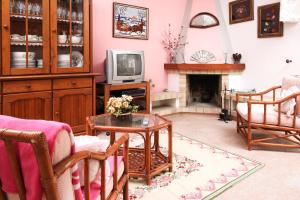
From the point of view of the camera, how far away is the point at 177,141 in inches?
133

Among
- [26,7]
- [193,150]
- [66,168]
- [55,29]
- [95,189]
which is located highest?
[26,7]

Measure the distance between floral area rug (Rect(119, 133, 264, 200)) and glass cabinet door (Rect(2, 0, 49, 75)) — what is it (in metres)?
1.50

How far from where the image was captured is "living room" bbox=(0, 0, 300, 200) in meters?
1.11

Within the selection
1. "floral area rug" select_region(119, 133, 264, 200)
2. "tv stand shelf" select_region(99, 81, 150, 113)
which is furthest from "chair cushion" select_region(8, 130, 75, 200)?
"tv stand shelf" select_region(99, 81, 150, 113)

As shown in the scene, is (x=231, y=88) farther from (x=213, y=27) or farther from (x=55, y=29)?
(x=55, y=29)

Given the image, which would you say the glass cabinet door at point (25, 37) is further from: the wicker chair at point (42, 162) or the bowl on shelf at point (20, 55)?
the wicker chair at point (42, 162)

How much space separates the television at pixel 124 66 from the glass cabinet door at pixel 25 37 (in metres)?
0.93

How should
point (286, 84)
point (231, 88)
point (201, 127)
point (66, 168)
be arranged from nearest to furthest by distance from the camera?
point (66, 168)
point (286, 84)
point (201, 127)
point (231, 88)

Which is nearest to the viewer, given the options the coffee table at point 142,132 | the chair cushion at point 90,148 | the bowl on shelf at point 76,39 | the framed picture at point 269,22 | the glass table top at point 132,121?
the chair cushion at point 90,148

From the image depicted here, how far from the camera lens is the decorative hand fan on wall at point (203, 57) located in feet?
16.9

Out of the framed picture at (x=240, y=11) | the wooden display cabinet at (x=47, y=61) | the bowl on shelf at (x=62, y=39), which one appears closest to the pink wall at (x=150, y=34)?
the wooden display cabinet at (x=47, y=61)

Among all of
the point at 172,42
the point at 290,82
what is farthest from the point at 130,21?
the point at 290,82

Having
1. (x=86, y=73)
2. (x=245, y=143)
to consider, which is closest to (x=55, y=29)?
(x=86, y=73)

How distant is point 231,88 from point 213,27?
48.8 inches
